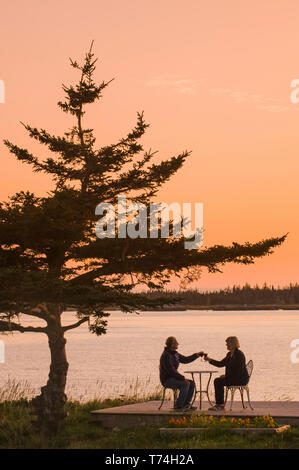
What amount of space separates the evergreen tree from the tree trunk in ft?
0.07

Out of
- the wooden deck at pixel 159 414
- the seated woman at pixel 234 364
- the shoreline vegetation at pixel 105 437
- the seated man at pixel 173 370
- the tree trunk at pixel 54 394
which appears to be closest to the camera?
the shoreline vegetation at pixel 105 437

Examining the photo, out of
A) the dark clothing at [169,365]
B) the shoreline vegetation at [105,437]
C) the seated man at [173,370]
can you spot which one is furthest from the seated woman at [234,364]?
the shoreline vegetation at [105,437]

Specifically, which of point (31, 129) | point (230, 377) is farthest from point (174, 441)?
point (31, 129)

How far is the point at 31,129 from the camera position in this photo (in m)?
19.3

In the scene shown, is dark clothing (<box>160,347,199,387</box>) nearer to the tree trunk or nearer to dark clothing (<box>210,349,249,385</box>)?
dark clothing (<box>210,349,249,385</box>)

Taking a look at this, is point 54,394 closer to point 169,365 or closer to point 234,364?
point 169,365

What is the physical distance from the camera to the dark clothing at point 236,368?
15297 millimetres

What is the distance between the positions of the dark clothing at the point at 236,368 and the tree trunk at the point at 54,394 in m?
3.79

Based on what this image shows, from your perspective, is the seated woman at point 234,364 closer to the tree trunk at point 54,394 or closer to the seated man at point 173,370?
the seated man at point 173,370

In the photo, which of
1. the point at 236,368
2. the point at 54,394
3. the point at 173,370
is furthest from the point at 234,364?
the point at 54,394

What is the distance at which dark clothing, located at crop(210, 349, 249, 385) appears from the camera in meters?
15.3

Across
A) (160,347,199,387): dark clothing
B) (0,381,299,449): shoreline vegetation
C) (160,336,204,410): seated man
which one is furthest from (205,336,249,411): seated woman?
(0,381,299,449): shoreline vegetation

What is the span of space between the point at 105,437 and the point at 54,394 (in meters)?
2.43
